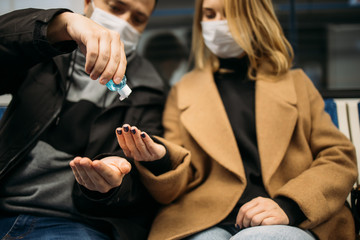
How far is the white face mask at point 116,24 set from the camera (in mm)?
1420

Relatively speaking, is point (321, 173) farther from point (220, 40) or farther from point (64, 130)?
point (64, 130)

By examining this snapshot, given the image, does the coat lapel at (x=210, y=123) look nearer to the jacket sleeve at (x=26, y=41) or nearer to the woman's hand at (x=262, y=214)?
the woman's hand at (x=262, y=214)

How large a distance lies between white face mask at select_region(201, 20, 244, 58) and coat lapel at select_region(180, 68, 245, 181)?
0.13 metres

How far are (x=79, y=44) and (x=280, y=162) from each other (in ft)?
3.05

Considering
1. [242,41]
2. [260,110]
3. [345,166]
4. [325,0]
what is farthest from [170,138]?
[325,0]

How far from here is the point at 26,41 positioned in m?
1.10

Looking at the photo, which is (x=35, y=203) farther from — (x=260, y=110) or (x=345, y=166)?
(x=345, y=166)

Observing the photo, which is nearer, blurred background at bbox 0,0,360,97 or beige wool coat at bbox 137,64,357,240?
beige wool coat at bbox 137,64,357,240

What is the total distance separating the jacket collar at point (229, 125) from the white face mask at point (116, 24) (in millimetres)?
368

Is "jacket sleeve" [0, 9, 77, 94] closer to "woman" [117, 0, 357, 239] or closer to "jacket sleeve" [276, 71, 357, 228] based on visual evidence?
"woman" [117, 0, 357, 239]

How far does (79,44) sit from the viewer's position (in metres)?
1.04

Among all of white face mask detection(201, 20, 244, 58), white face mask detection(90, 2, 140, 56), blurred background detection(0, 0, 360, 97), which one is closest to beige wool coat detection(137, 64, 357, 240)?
white face mask detection(201, 20, 244, 58)

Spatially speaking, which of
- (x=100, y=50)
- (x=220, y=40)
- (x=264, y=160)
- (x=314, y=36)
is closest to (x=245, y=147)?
(x=264, y=160)

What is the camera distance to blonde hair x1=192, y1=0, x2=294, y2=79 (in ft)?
5.09
